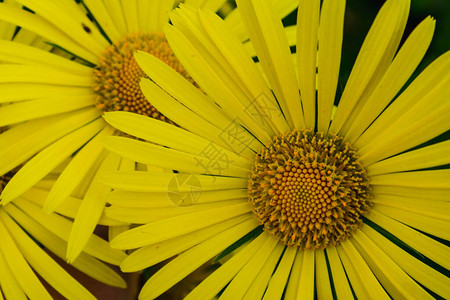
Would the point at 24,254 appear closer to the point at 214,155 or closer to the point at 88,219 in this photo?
the point at 88,219

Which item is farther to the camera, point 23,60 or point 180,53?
point 23,60

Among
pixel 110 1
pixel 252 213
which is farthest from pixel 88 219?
pixel 110 1

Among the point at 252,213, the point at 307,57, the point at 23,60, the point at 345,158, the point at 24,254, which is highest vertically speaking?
the point at 307,57

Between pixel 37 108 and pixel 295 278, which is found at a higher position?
pixel 295 278

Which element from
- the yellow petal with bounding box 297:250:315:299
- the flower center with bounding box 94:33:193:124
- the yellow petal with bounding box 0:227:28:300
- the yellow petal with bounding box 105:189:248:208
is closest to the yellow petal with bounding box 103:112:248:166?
the yellow petal with bounding box 105:189:248:208

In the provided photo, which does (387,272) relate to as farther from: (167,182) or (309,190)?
(167,182)

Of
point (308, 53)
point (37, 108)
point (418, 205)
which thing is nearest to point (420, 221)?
point (418, 205)

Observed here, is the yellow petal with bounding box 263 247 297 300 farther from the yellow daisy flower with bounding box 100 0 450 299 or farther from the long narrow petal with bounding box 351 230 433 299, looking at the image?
the long narrow petal with bounding box 351 230 433 299
